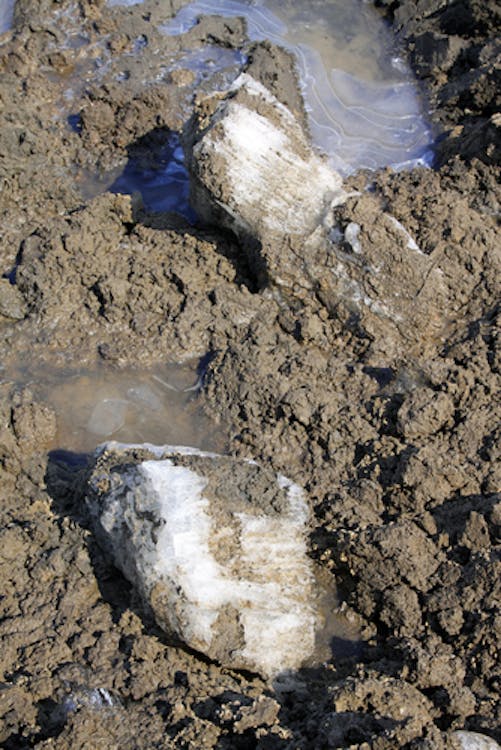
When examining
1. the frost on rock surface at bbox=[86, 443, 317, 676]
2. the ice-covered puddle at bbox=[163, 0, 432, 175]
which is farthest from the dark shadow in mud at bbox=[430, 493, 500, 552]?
the ice-covered puddle at bbox=[163, 0, 432, 175]

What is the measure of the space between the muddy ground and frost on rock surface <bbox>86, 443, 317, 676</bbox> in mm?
154

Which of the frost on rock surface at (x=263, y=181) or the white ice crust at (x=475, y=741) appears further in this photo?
the frost on rock surface at (x=263, y=181)

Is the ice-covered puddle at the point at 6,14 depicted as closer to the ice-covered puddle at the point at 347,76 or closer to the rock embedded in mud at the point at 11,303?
the ice-covered puddle at the point at 347,76

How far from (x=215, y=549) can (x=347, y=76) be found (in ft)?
17.9

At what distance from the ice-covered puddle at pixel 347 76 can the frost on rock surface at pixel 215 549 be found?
356 cm

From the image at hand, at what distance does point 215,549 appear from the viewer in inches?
172

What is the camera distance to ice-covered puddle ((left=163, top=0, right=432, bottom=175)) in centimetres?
725

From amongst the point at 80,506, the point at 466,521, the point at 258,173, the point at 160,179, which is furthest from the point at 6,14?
the point at 466,521

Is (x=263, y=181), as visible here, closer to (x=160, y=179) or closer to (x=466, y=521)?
(x=160, y=179)

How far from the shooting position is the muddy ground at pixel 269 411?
3766 mm

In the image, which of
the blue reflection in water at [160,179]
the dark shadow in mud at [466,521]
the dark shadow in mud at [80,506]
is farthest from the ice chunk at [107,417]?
the dark shadow in mud at [466,521]

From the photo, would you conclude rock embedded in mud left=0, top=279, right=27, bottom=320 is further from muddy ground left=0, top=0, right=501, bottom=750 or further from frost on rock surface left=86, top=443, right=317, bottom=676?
frost on rock surface left=86, top=443, right=317, bottom=676

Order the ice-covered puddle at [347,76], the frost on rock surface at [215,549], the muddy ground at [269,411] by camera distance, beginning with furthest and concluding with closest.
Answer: the ice-covered puddle at [347,76] < the frost on rock surface at [215,549] < the muddy ground at [269,411]

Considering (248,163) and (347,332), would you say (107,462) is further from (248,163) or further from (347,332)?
(248,163)
